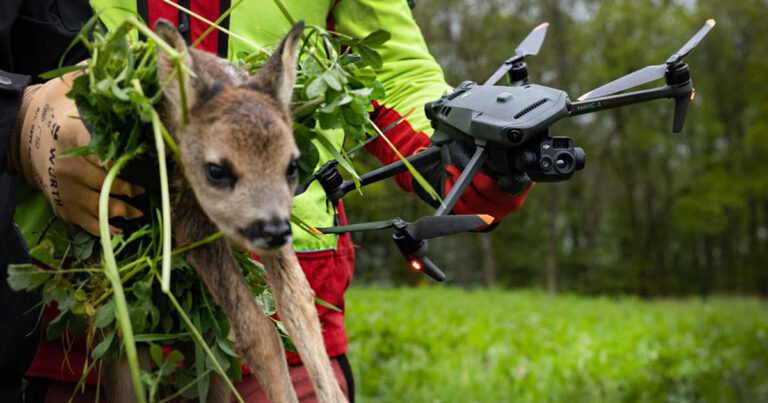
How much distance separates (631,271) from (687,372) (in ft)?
107

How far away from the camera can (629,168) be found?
35.8m

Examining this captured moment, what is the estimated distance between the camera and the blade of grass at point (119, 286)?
123 cm

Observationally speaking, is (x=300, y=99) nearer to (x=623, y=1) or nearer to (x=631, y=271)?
(x=623, y=1)

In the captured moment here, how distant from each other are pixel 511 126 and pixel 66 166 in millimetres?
1035

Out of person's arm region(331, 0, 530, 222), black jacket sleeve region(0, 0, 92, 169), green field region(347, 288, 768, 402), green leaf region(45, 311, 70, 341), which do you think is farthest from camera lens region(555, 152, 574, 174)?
green field region(347, 288, 768, 402)

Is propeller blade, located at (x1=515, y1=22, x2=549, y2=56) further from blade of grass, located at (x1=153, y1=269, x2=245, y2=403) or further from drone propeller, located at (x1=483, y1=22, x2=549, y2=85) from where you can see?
blade of grass, located at (x1=153, y1=269, x2=245, y2=403)

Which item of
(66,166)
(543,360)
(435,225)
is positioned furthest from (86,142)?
(543,360)

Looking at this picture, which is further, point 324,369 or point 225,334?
point 225,334

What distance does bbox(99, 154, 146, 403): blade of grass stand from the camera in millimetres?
1228

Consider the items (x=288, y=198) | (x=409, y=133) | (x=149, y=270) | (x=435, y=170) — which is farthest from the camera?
(x=409, y=133)

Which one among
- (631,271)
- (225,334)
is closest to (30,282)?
(225,334)

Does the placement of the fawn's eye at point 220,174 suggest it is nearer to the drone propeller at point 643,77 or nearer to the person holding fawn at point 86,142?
the person holding fawn at point 86,142

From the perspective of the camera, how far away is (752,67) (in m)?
30.2

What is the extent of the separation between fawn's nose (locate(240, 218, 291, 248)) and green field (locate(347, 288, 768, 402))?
5.76 meters
